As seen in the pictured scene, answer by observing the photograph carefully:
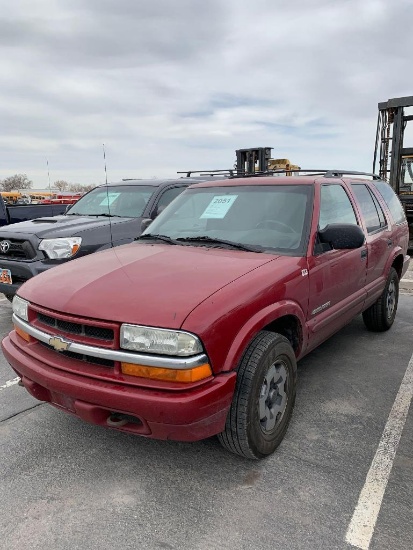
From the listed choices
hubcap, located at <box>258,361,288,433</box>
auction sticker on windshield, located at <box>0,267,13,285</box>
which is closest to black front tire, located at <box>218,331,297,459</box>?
hubcap, located at <box>258,361,288,433</box>

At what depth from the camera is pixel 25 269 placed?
15.3 feet

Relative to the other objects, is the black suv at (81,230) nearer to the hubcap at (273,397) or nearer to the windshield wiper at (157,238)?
the windshield wiper at (157,238)

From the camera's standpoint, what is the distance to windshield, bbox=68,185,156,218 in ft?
19.5

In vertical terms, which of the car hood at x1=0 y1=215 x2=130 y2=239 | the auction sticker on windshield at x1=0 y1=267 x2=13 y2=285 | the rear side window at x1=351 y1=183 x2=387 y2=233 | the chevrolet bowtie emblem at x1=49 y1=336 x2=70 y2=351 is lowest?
the auction sticker on windshield at x1=0 y1=267 x2=13 y2=285

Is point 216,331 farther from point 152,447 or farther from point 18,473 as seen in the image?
point 18,473

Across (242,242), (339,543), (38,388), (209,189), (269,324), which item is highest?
(209,189)

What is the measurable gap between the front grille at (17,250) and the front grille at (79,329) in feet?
7.98

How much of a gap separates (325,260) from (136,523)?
2099 millimetres

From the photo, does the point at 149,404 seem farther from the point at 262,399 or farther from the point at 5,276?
the point at 5,276

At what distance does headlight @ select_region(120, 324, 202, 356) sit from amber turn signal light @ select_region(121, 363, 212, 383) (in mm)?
83

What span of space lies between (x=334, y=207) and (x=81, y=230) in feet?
9.59

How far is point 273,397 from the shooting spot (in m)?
2.67

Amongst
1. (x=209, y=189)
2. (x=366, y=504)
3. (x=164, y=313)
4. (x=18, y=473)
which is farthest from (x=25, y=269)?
(x=366, y=504)

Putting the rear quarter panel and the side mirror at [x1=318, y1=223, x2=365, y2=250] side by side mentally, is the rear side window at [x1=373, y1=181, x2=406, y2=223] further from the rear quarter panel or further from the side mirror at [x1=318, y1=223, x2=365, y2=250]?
the rear quarter panel
